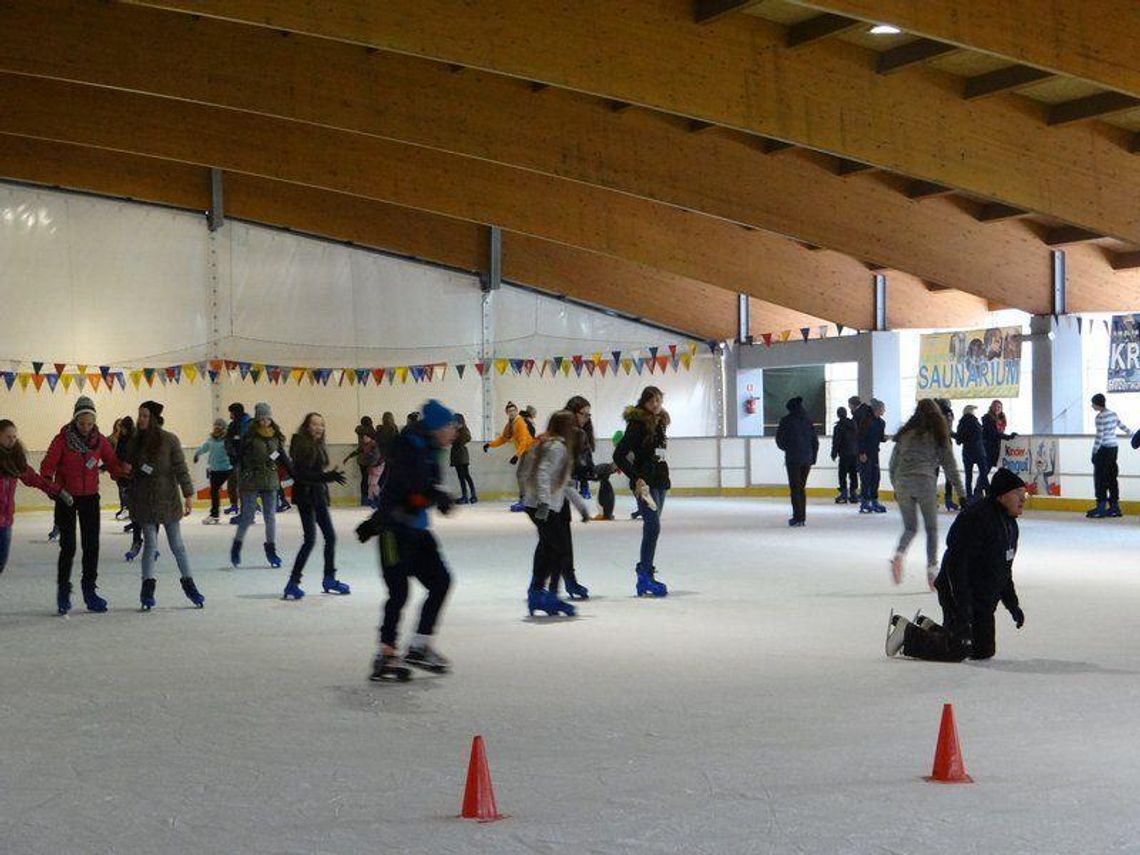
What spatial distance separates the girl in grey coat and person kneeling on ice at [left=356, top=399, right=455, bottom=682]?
4282mm

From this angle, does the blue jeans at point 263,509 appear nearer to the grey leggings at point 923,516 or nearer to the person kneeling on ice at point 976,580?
the grey leggings at point 923,516

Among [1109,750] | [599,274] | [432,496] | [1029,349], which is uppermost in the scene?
[599,274]

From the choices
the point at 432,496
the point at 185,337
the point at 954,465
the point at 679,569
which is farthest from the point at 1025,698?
the point at 185,337

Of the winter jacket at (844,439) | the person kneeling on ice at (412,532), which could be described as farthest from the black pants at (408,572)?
the winter jacket at (844,439)

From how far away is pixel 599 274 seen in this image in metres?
26.1

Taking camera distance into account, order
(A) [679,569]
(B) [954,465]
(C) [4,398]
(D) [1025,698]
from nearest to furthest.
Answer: (D) [1025,698], (B) [954,465], (A) [679,569], (C) [4,398]

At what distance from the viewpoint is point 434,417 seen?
665 centimetres

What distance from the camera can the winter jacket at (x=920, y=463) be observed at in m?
9.91

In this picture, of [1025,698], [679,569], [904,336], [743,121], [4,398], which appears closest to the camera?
[1025,698]

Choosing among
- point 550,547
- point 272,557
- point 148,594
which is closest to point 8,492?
point 148,594

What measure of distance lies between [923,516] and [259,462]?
512 centimetres

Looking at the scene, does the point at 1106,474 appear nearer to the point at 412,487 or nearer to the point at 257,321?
the point at 412,487

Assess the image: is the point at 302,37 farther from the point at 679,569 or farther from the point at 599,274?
the point at 599,274

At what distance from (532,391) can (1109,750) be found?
2043cm
